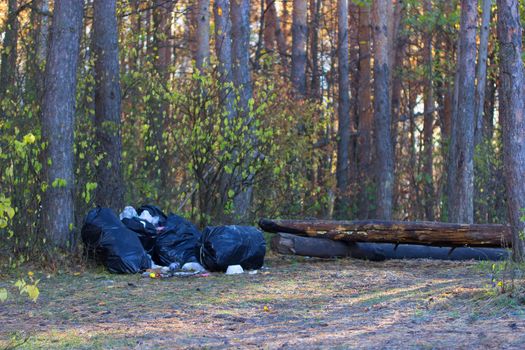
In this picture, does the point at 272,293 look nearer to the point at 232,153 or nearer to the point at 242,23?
the point at 232,153

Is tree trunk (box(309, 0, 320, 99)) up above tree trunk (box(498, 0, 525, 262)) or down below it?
above

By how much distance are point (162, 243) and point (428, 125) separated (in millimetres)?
18680

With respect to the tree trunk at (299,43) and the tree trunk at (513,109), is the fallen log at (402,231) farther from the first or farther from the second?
the tree trunk at (299,43)

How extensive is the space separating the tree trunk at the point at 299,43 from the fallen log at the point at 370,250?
915 centimetres

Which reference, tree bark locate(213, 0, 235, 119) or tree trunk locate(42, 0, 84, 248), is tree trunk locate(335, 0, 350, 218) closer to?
tree bark locate(213, 0, 235, 119)

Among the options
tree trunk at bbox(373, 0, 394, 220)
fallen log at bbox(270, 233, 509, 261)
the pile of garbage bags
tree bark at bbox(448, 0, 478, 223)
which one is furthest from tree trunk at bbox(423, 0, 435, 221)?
the pile of garbage bags

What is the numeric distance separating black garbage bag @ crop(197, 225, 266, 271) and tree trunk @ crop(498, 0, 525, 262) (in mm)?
3198

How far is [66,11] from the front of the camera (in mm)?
11422

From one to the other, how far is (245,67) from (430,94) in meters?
11.7

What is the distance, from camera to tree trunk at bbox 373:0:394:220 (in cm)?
1966

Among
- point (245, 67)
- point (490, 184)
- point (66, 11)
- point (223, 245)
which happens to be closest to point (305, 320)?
point (223, 245)

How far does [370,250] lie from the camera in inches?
503

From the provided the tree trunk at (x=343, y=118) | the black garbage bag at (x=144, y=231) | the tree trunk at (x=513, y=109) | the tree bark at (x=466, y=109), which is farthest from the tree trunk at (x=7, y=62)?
the tree trunk at (x=343, y=118)

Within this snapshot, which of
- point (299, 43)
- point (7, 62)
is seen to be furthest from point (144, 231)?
point (299, 43)
